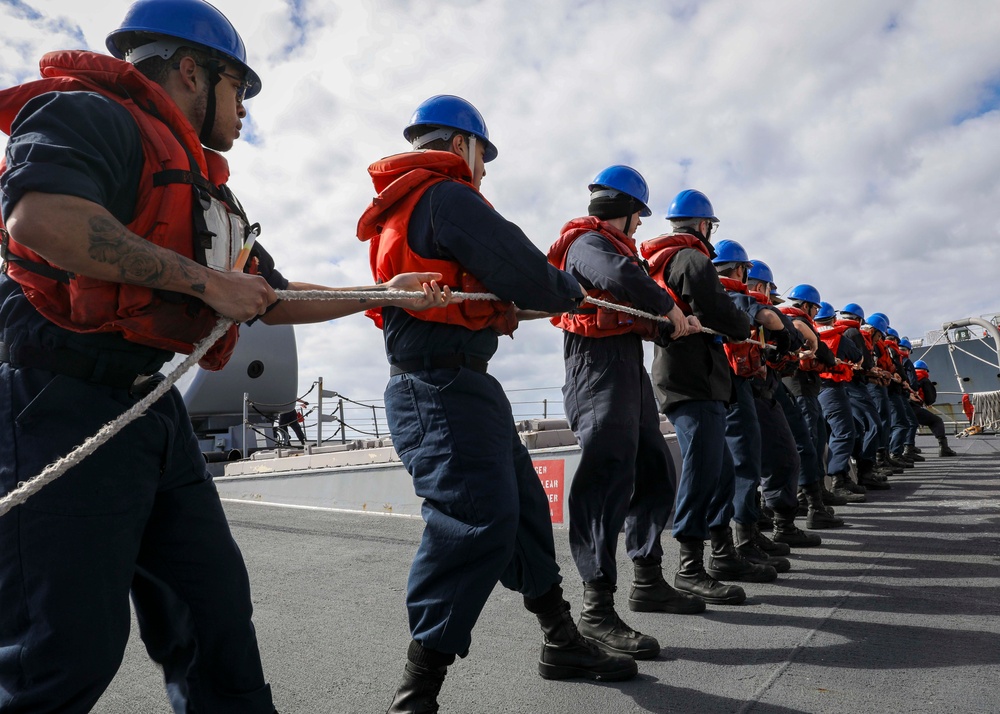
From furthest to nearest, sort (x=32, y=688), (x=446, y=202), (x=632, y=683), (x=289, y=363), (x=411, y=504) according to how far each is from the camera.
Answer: (x=289, y=363) → (x=411, y=504) → (x=632, y=683) → (x=446, y=202) → (x=32, y=688)

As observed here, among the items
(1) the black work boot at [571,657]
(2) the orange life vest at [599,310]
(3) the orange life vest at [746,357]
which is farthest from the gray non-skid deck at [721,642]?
(2) the orange life vest at [599,310]

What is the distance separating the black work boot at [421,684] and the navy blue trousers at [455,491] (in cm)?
5

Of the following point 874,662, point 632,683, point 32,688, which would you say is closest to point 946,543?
point 874,662

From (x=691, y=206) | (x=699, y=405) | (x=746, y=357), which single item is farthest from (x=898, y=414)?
(x=699, y=405)

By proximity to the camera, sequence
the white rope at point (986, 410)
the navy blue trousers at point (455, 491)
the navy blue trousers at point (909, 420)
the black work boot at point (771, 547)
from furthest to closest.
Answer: the white rope at point (986, 410) < the navy blue trousers at point (909, 420) < the black work boot at point (771, 547) < the navy blue trousers at point (455, 491)

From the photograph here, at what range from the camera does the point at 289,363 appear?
14156 millimetres

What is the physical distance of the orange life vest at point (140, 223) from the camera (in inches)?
56.4

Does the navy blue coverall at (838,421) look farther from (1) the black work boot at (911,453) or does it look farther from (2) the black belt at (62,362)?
(2) the black belt at (62,362)

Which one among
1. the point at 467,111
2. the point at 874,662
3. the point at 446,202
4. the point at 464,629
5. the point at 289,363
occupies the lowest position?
the point at 874,662

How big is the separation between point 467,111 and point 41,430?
5.86 feet

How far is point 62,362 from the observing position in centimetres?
144

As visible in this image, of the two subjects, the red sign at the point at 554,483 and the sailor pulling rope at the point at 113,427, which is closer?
the sailor pulling rope at the point at 113,427

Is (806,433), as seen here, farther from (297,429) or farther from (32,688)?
(297,429)

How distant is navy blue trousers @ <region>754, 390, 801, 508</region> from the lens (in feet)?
16.5
